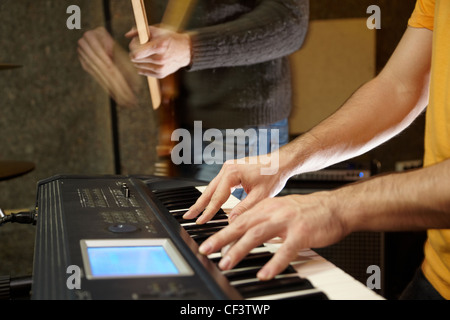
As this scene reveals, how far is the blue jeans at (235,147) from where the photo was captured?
5.67 ft

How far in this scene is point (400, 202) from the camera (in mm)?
708

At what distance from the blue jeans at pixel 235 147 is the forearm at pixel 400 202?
3.06ft

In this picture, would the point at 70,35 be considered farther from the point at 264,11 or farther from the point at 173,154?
the point at 264,11

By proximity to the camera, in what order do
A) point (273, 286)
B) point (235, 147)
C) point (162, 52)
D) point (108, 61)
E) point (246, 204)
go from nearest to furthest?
point (273, 286) < point (246, 204) < point (162, 52) < point (235, 147) < point (108, 61)

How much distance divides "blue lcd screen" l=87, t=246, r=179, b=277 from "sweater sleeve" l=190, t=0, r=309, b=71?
38.1 inches

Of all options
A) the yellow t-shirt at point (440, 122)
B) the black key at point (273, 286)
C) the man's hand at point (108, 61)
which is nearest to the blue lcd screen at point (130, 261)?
the black key at point (273, 286)

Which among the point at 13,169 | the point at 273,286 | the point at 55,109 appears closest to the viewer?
the point at 273,286

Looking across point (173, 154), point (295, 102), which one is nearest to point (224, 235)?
point (173, 154)

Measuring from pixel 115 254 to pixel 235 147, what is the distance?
101 cm

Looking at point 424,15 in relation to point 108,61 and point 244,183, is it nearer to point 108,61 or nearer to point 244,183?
point 244,183

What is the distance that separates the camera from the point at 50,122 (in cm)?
324

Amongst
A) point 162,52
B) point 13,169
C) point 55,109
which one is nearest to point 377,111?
point 162,52

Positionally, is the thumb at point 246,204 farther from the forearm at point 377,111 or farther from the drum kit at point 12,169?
the drum kit at point 12,169

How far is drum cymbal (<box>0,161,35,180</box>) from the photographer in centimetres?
192
